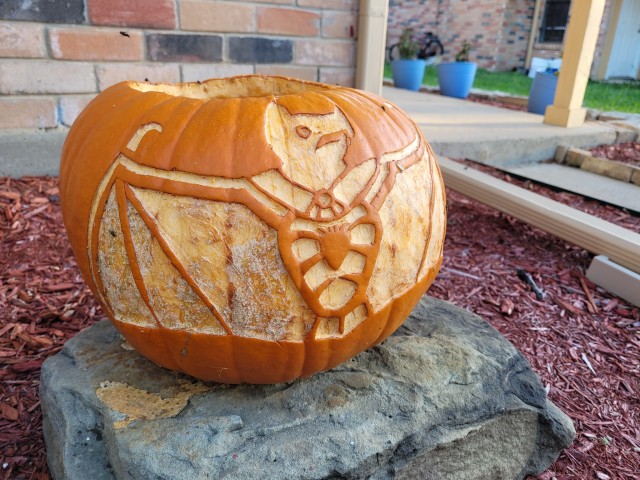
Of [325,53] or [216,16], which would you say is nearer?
[216,16]

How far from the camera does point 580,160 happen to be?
527 centimetres

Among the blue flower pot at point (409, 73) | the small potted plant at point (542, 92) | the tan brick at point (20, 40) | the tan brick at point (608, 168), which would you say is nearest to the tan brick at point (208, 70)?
the tan brick at point (20, 40)

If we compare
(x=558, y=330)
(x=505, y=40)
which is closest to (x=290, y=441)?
(x=558, y=330)

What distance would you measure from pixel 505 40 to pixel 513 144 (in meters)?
14.1

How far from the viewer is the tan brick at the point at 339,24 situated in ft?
12.2

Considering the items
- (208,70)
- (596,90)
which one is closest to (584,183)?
(208,70)

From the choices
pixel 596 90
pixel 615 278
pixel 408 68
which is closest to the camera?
pixel 615 278

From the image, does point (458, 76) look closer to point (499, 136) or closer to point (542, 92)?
point (542, 92)

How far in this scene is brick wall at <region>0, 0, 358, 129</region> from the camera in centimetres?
297

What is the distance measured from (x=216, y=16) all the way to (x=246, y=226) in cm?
262

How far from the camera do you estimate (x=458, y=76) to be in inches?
411

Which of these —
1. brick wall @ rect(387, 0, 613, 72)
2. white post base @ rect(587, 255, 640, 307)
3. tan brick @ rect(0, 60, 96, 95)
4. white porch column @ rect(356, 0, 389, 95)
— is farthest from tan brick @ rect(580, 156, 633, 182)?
brick wall @ rect(387, 0, 613, 72)

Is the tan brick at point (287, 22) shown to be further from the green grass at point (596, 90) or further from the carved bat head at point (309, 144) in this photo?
the green grass at point (596, 90)

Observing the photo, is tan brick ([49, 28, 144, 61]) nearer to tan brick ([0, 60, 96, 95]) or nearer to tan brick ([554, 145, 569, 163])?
tan brick ([0, 60, 96, 95])
